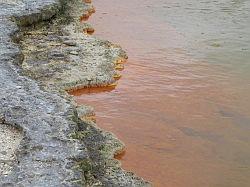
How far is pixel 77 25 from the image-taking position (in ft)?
24.2

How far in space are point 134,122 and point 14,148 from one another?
1.53 meters

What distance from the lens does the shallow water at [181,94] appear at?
4.14 metres

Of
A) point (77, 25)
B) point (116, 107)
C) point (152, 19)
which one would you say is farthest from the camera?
point (152, 19)

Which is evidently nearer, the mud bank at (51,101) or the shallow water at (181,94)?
the mud bank at (51,101)

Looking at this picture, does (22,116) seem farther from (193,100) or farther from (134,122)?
(193,100)

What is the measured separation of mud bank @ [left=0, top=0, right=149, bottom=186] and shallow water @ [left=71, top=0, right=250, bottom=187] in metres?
0.23

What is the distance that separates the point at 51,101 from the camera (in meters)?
4.31

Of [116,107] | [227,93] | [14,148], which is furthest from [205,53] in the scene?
[14,148]

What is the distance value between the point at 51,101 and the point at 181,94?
1603mm

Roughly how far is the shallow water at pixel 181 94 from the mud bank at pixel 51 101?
23 centimetres

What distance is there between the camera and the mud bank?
331 cm

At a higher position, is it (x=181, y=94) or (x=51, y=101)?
(x=51, y=101)

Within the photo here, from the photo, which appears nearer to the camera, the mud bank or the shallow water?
the mud bank

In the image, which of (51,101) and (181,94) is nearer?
(51,101)
